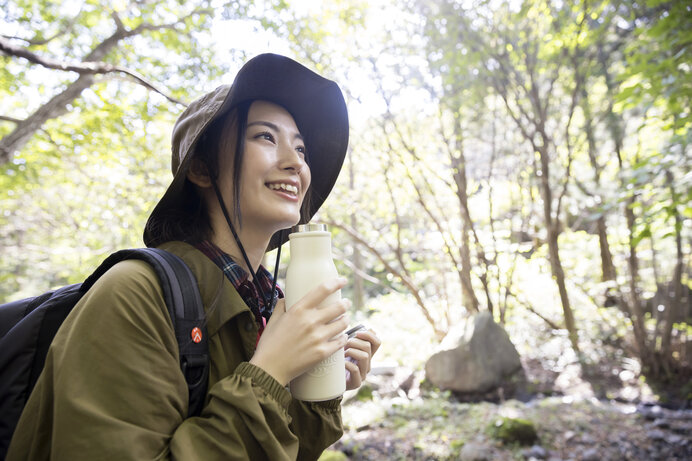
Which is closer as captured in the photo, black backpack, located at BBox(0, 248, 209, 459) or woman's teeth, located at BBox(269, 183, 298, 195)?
black backpack, located at BBox(0, 248, 209, 459)

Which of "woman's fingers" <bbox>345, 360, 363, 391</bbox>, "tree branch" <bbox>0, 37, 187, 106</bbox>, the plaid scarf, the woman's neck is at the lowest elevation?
"woman's fingers" <bbox>345, 360, 363, 391</bbox>

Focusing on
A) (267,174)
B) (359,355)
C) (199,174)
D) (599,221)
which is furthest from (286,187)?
(599,221)

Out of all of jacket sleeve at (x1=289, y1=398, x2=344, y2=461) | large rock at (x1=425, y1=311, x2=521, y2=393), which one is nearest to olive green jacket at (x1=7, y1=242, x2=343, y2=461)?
jacket sleeve at (x1=289, y1=398, x2=344, y2=461)

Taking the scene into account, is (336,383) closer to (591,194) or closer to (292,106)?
(292,106)

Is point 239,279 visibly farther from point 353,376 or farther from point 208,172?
point 353,376

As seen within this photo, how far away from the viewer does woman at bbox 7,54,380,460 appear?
0.74 meters

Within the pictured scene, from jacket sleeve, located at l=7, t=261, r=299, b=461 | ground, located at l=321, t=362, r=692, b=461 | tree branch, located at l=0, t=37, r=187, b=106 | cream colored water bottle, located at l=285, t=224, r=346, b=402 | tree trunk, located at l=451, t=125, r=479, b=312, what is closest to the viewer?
jacket sleeve, located at l=7, t=261, r=299, b=461

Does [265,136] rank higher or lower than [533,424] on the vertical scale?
higher

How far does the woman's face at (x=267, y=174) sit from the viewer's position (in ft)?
3.89

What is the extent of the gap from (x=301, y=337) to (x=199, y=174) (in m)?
0.73

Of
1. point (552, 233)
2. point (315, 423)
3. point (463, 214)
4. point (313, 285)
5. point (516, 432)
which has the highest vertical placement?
point (463, 214)

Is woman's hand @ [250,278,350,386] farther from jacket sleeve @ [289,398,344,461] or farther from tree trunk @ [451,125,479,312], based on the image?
tree trunk @ [451,125,479,312]

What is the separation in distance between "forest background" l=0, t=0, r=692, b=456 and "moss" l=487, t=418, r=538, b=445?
7.28 feet

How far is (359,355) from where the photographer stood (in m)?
1.21
